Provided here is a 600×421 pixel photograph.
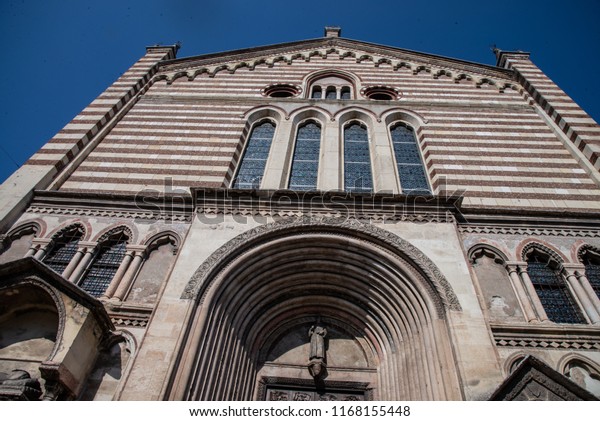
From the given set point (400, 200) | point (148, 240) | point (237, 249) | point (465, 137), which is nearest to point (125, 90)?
point (148, 240)

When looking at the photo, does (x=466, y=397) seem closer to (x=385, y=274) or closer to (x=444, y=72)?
(x=385, y=274)

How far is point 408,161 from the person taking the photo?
38.4 feet

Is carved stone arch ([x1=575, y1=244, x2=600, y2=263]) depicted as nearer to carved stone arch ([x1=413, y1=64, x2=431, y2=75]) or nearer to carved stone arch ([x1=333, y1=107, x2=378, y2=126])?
carved stone arch ([x1=333, y1=107, x2=378, y2=126])

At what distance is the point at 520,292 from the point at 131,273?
7.46 m

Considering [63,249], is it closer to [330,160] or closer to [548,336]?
[330,160]

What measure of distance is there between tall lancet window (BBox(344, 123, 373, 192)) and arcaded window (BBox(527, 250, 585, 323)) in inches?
159

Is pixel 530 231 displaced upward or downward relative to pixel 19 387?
upward

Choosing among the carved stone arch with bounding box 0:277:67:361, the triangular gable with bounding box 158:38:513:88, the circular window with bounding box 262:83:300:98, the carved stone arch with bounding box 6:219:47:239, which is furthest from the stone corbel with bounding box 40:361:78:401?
the triangular gable with bounding box 158:38:513:88

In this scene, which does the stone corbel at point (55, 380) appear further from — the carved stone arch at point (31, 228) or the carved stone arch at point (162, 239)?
the carved stone arch at point (31, 228)

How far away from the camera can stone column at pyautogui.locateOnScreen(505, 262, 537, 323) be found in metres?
7.44

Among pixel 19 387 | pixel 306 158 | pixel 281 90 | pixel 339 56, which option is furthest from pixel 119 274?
pixel 339 56

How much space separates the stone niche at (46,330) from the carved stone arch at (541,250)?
26.4ft

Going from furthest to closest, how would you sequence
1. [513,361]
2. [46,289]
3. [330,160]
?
[330,160]
[46,289]
[513,361]

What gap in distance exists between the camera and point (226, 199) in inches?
358
